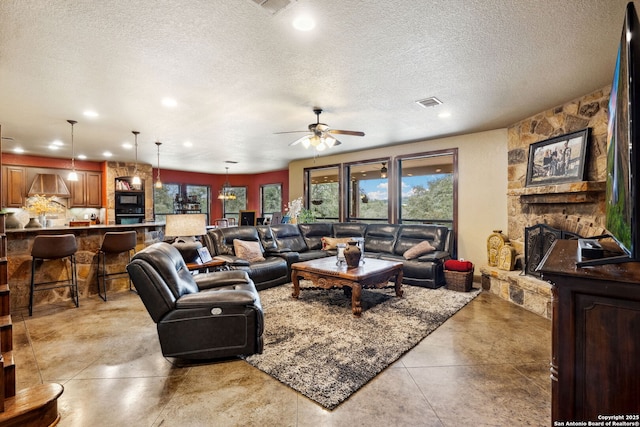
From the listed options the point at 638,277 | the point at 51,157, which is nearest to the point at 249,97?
the point at 638,277

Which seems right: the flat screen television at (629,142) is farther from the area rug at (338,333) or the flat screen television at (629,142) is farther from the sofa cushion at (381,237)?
the sofa cushion at (381,237)

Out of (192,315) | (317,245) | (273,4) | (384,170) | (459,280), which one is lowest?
(459,280)

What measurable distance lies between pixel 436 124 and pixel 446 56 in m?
2.25

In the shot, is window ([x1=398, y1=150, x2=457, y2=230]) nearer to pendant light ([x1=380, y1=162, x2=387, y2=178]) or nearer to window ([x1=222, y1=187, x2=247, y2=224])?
pendant light ([x1=380, y1=162, x2=387, y2=178])

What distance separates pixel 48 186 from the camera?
692 cm

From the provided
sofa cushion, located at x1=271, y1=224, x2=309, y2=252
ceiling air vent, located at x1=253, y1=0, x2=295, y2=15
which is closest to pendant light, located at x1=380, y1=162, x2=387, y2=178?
sofa cushion, located at x1=271, y1=224, x2=309, y2=252

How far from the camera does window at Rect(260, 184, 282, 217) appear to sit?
10.4 m

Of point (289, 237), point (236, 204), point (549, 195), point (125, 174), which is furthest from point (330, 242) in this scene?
point (236, 204)

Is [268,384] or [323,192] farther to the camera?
[323,192]

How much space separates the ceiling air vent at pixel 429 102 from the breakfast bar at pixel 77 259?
447 cm

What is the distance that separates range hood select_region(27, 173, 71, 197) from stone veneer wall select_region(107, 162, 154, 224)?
862 mm

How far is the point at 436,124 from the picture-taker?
4.66m

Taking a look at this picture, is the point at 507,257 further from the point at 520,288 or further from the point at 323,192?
the point at 323,192

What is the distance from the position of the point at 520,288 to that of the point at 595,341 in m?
3.27
